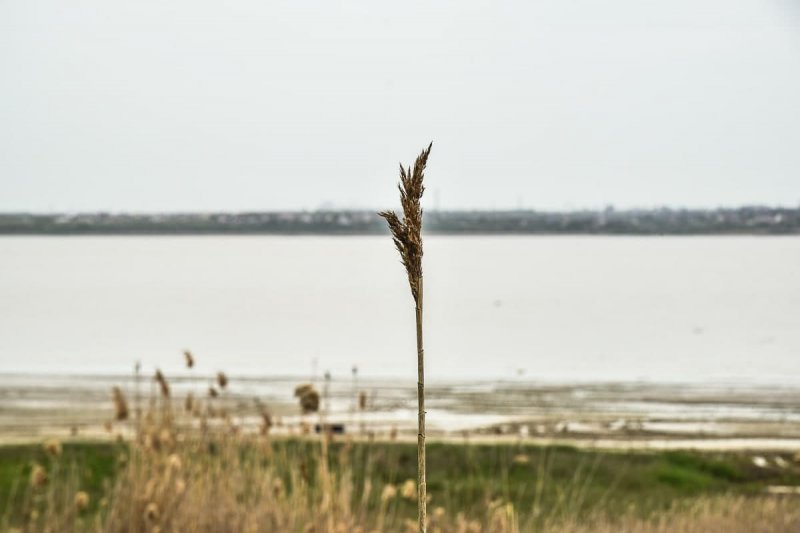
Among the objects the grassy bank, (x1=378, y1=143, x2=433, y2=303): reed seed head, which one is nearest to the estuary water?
the grassy bank

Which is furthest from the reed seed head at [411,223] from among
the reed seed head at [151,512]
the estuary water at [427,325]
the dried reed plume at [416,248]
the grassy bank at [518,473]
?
the estuary water at [427,325]

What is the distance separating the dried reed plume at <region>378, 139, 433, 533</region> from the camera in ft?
4.46

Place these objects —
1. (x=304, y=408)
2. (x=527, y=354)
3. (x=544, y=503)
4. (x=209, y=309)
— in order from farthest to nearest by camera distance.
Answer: (x=209, y=309) < (x=527, y=354) < (x=544, y=503) < (x=304, y=408)

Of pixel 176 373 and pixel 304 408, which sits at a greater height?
Result: pixel 304 408

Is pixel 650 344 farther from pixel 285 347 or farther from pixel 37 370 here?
pixel 37 370

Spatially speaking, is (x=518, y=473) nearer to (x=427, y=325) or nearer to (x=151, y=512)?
(x=151, y=512)

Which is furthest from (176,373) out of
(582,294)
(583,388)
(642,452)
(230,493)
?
(582,294)

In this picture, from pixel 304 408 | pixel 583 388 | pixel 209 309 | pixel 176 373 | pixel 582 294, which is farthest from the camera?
pixel 582 294

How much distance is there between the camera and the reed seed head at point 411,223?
139 centimetres

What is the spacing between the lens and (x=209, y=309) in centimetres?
8375

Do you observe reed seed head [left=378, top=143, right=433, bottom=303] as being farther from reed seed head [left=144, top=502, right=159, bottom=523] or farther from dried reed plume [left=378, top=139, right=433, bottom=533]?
reed seed head [left=144, top=502, right=159, bottom=523]

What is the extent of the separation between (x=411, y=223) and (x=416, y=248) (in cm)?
5

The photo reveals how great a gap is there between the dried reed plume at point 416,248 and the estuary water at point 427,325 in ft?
120

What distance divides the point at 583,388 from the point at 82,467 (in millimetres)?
22695
